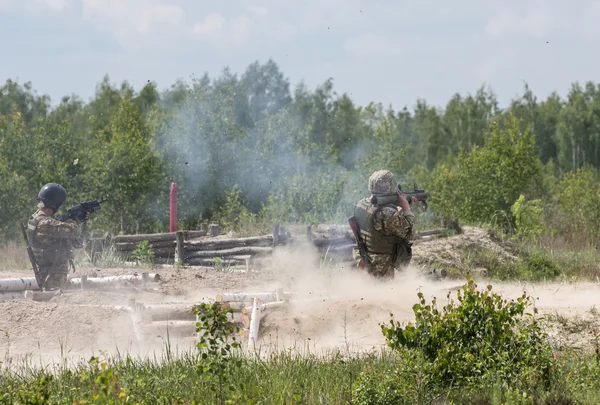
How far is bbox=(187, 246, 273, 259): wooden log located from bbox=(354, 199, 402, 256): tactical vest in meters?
5.00

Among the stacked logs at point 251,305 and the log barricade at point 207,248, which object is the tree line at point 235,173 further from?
the stacked logs at point 251,305

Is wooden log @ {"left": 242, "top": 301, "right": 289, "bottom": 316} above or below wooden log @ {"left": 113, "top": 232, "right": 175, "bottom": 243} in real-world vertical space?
below

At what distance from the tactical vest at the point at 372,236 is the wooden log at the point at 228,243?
5.11 metres

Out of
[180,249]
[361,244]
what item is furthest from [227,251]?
[361,244]

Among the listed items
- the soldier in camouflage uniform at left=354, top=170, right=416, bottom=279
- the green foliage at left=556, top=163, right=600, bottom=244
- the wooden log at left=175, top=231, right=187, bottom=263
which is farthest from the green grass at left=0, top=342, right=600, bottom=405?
the green foliage at left=556, top=163, right=600, bottom=244

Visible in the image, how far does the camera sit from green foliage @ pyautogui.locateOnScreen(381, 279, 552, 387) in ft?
21.6

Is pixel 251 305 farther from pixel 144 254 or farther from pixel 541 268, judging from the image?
pixel 541 268

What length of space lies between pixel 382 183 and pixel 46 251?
16.4 feet

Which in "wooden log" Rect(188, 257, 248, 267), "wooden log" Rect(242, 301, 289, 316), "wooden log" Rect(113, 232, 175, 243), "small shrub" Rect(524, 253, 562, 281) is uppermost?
"wooden log" Rect(113, 232, 175, 243)

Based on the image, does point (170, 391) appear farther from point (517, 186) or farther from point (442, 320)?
point (517, 186)

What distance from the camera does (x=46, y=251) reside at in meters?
12.2

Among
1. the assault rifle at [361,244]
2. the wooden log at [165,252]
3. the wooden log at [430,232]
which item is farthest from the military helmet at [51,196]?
the wooden log at [430,232]

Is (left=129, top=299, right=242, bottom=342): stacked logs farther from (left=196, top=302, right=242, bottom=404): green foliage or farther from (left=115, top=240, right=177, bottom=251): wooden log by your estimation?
(left=115, top=240, right=177, bottom=251): wooden log

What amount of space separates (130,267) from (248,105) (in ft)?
90.8
